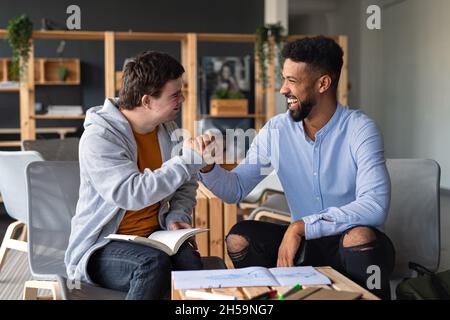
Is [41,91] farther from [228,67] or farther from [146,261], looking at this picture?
[146,261]

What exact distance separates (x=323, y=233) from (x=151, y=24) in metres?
6.95

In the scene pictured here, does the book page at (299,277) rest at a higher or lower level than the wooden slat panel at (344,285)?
higher

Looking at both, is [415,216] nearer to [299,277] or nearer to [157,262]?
[299,277]

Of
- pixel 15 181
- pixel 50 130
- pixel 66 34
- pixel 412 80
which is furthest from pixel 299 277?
pixel 412 80

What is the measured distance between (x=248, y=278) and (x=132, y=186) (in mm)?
529

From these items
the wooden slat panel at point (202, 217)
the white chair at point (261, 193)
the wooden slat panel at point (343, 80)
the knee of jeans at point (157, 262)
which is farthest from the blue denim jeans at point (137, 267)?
the wooden slat panel at point (343, 80)

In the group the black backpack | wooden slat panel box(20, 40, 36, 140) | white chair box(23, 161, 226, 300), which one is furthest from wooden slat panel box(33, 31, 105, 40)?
the black backpack

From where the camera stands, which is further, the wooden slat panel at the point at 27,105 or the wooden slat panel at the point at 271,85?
the wooden slat panel at the point at 271,85

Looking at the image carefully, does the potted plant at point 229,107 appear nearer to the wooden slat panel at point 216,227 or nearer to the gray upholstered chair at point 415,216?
the wooden slat panel at point 216,227

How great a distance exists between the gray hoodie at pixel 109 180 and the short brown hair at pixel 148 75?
9cm

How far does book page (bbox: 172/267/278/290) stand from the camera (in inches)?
64.8

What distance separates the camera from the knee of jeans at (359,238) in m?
2.04

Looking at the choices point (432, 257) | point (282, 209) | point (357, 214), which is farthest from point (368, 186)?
point (282, 209)

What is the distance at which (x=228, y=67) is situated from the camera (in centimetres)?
866
